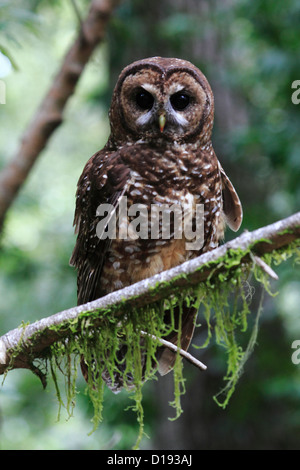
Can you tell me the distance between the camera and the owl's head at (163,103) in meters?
2.91

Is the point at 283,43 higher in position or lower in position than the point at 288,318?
higher

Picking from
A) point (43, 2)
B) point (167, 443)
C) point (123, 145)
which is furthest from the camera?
point (167, 443)

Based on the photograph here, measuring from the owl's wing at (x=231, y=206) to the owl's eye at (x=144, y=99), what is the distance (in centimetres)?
66

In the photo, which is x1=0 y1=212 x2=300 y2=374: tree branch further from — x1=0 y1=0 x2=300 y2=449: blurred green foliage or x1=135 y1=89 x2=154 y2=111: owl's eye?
x1=0 y1=0 x2=300 y2=449: blurred green foliage

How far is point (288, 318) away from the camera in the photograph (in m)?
6.92

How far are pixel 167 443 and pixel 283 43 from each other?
4183mm

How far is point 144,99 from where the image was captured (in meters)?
3.02

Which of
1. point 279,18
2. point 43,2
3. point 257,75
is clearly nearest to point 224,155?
point 257,75

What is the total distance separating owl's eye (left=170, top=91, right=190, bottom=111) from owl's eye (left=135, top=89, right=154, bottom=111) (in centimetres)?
12

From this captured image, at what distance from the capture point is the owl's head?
114 inches

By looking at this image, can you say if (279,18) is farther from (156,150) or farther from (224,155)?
(156,150)

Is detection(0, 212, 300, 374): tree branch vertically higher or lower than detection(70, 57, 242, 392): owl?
lower

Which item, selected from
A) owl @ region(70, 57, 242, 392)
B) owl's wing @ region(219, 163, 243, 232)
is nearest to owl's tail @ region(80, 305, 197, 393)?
owl @ region(70, 57, 242, 392)

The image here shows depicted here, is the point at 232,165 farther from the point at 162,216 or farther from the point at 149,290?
the point at 149,290
